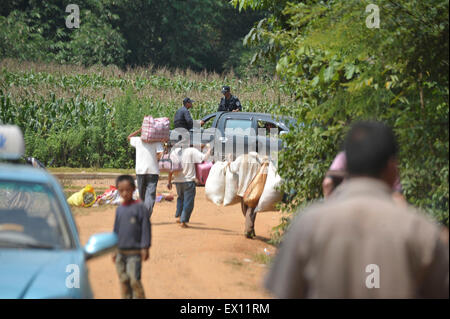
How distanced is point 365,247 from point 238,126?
15.9 metres

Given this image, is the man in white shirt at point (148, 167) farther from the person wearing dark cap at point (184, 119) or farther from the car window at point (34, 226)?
the car window at point (34, 226)

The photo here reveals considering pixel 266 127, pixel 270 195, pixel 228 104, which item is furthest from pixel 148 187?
pixel 228 104

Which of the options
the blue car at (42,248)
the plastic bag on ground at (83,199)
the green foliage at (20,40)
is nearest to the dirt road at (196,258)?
the plastic bag on ground at (83,199)

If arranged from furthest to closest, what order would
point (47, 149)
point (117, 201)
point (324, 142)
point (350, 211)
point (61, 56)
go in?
1. point (61, 56)
2. point (47, 149)
3. point (117, 201)
4. point (324, 142)
5. point (350, 211)

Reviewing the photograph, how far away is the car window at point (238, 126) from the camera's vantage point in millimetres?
19066

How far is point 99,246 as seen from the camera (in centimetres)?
560

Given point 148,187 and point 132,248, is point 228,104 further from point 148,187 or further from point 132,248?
point 132,248

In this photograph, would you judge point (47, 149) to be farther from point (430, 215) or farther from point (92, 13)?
point (92, 13)

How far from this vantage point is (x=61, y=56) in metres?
44.6

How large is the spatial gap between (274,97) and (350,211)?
25962mm

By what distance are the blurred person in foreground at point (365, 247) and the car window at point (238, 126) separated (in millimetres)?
15448

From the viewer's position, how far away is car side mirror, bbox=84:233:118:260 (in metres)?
5.57

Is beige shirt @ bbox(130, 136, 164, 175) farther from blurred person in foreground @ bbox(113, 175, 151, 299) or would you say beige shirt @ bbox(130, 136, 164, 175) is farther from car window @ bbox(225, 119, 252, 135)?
car window @ bbox(225, 119, 252, 135)
